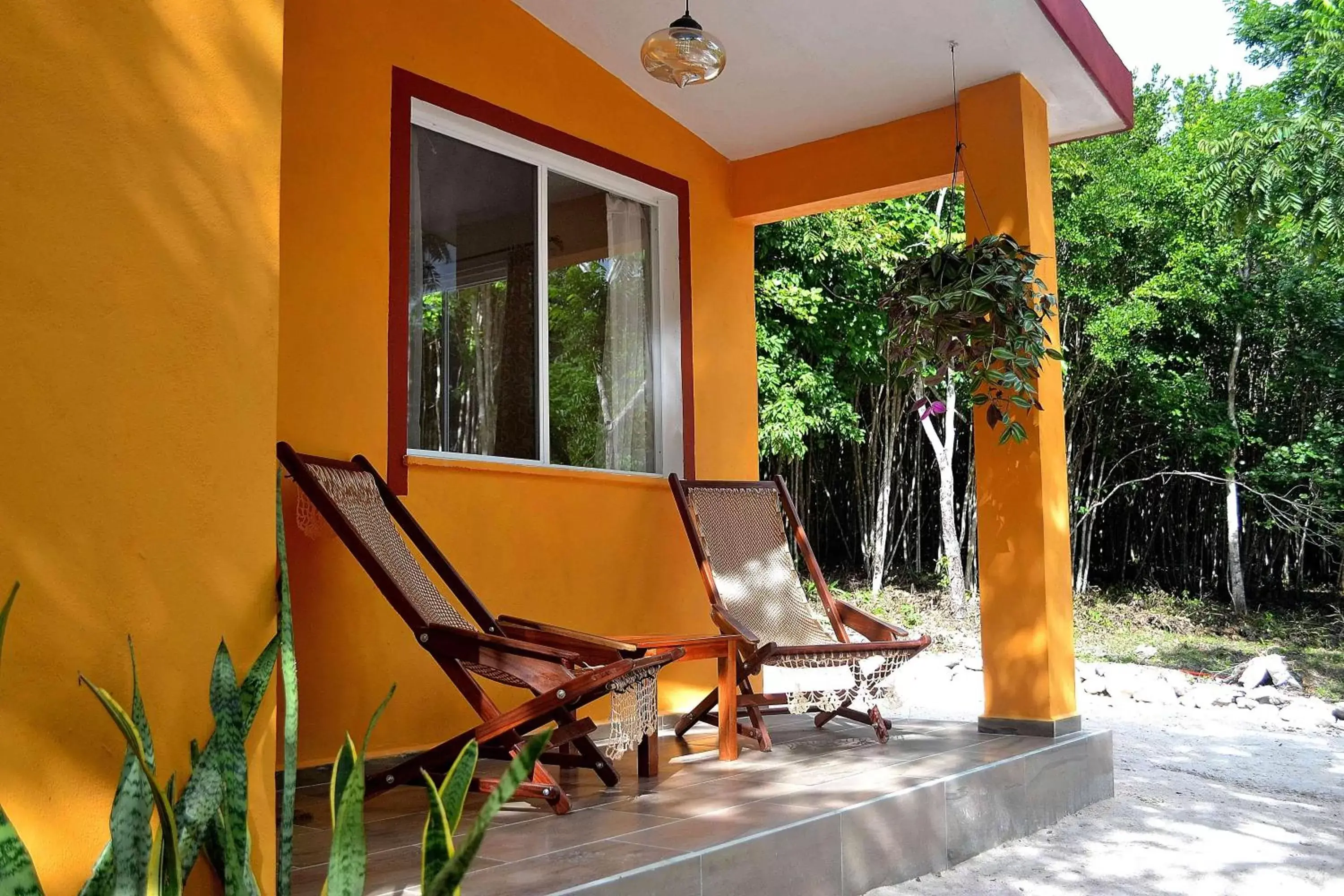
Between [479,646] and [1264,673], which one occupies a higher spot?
[479,646]

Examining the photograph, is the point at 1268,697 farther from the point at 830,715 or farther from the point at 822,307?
the point at 822,307

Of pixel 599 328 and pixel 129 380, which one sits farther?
pixel 599 328

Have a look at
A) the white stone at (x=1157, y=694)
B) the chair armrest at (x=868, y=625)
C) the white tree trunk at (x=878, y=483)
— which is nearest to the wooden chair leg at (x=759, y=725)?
the chair armrest at (x=868, y=625)

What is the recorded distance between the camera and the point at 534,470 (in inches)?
172

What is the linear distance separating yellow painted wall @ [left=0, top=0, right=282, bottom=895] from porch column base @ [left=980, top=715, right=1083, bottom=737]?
10.3 ft

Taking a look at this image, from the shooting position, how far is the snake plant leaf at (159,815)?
144 cm

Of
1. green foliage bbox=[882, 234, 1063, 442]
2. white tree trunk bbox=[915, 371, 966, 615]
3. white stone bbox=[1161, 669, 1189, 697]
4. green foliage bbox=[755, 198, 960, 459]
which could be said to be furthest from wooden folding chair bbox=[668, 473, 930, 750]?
white tree trunk bbox=[915, 371, 966, 615]

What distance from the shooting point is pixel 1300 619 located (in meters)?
10.6

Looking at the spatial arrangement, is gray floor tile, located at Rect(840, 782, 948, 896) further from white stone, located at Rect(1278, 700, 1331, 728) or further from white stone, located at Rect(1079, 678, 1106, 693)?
white stone, located at Rect(1079, 678, 1106, 693)

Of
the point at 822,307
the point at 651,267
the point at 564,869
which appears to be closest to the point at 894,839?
the point at 564,869

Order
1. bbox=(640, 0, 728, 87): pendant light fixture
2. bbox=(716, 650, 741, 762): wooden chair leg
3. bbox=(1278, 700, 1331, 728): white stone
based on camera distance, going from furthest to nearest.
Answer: bbox=(1278, 700, 1331, 728): white stone
bbox=(716, 650, 741, 762): wooden chair leg
bbox=(640, 0, 728, 87): pendant light fixture

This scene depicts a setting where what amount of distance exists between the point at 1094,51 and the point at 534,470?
2.77 meters

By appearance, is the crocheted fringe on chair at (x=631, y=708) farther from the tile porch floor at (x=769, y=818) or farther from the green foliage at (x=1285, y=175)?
the green foliage at (x=1285, y=175)

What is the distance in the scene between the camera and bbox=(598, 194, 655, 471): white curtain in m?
5.01
